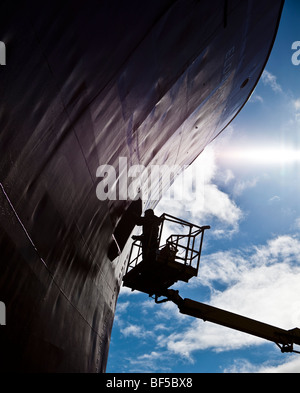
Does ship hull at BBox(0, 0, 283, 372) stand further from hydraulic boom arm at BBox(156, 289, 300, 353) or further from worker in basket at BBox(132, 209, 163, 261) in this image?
hydraulic boom arm at BBox(156, 289, 300, 353)

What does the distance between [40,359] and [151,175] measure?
6222 millimetres

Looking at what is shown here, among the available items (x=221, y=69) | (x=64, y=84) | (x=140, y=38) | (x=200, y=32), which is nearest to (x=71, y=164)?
(x=64, y=84)

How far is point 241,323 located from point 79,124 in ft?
35.2

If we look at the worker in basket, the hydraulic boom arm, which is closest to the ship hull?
the worker in basket

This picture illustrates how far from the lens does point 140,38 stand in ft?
16.9

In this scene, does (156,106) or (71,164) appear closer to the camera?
(71,164)

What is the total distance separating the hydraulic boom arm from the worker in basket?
361cm

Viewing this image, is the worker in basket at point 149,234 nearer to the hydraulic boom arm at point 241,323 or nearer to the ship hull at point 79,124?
the ship hull at point 79,124

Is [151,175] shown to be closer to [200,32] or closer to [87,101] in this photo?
[200,32]

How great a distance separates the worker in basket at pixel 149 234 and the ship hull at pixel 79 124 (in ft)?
2.94

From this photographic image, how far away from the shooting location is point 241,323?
12.8 m

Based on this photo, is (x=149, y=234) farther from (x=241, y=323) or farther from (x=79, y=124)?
(x=241, y=323)

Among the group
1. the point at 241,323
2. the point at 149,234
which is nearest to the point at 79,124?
the point at 149,234

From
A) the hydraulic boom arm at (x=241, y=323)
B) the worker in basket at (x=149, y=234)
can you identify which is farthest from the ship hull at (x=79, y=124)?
the hydraulic boom arm at (x=241, y=323)
